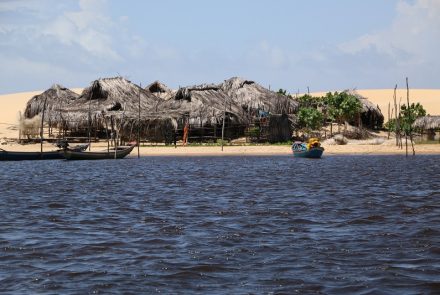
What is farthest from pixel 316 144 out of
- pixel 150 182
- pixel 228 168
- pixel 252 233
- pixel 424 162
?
pixel 252 233

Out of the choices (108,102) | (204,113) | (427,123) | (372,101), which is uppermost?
(372,101)

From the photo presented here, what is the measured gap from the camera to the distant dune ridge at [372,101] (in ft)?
239

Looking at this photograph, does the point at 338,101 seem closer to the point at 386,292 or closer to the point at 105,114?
the point at 105,114

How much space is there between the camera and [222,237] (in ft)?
51.4

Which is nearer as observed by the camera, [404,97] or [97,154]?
[97,154]

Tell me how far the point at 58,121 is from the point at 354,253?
4911cm

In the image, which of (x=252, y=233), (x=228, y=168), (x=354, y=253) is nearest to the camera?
(x=354, y=253)

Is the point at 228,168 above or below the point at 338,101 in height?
below

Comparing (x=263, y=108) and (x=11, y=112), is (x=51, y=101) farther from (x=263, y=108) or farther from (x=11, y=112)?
(x=11, y=112)

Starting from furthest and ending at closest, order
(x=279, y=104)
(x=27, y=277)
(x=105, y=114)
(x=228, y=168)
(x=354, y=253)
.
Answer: (x=279, y=104), (x=105, y=114), (x=228, y=168), (x=354, y=253), (x=27, y=277)

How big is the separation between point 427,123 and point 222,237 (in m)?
50.3

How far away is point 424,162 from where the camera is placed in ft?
151

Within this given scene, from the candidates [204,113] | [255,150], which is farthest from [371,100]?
[255,150]

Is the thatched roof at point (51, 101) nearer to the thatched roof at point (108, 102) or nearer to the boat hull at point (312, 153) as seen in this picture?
the thatched roof at point (108, 102)
